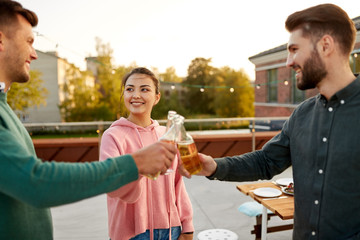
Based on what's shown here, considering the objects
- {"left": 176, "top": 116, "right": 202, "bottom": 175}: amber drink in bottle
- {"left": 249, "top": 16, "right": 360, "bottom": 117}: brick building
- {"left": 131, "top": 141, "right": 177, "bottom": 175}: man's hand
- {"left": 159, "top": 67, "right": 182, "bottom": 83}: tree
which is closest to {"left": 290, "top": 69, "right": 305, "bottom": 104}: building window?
{"left": 249, "top": 16, "right": 360, "bottom": 117}: brick building

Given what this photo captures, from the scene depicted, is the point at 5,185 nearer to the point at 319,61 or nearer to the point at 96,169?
the point at 96,169

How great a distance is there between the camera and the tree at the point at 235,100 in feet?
129

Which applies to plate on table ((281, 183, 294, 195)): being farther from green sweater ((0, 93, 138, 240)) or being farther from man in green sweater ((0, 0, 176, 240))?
green sweater ((0, 93, 138, 240))

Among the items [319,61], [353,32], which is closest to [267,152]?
[319,61]

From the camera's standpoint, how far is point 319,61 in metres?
1.36

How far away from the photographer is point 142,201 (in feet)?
5.36

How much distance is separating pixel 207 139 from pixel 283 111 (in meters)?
10.5

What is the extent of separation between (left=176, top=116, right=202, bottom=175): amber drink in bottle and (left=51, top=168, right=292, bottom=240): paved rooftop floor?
2593mm

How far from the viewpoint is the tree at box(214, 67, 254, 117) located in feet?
129

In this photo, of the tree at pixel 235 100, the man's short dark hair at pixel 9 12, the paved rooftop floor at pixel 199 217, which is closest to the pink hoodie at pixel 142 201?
the man's short dark hair at pixel 9 12

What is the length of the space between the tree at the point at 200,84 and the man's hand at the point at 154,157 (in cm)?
4107

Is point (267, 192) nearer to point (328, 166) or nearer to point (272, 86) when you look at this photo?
point (328, 166)

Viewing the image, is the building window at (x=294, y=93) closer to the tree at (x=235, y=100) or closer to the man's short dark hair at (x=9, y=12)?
the man's short dark hair at (x=9, y=12)

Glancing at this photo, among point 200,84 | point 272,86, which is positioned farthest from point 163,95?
point 272,86
